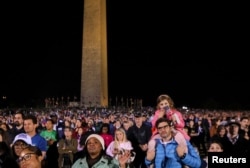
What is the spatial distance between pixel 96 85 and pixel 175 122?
3262 cm

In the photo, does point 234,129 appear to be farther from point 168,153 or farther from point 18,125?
point 168,153

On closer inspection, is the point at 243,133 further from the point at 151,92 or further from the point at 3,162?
the point at 151,92

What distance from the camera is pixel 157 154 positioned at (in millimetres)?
6098

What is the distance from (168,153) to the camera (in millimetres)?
6039

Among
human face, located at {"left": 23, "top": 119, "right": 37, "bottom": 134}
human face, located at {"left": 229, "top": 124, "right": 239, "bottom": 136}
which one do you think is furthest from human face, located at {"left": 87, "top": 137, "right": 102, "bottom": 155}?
human face, located at {"left": 229, "top": 124, "right": 239, "bottom": 136}

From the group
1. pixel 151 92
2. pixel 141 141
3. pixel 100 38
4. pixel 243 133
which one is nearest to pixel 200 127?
pixel 141 141

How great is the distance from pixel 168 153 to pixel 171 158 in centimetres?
6

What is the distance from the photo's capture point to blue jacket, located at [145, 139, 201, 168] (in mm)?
6020

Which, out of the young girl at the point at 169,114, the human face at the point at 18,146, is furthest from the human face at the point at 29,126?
the young girl at the point at 169,114

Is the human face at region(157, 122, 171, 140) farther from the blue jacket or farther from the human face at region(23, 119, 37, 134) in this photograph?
the human face at region(23, 119, 37, 134)

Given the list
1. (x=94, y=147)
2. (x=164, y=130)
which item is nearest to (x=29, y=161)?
(x=94, y=147)

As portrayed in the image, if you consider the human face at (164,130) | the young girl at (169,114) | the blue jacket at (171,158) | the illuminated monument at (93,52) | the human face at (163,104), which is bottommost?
the blue jacket at (171,158)

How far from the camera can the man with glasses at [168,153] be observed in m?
6.00

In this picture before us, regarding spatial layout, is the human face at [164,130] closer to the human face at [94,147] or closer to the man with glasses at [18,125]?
the human face at [94,147]
